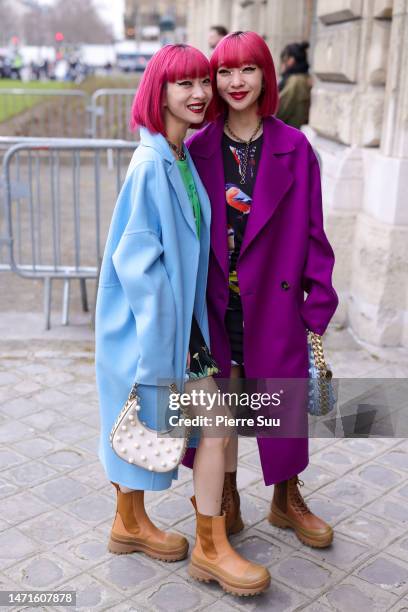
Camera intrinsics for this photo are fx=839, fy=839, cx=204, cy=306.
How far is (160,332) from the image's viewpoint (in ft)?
8.66

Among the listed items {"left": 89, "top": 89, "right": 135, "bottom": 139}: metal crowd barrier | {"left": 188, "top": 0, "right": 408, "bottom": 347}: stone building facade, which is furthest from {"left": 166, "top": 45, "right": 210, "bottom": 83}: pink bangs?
{"left": 89, "top": 89, "right": 135, "bottom": 139}: metal crowd barrier

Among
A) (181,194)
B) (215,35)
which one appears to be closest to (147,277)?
(181,194)

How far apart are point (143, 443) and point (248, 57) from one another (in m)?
1.31

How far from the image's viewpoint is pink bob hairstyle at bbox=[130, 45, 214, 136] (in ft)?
8.66

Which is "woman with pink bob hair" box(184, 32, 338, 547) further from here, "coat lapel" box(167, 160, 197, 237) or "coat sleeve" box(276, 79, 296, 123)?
"coat sleeve" box(276, 79, 296, 123)

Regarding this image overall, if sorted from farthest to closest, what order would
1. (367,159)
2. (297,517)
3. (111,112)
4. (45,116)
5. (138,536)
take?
(45,116)
(111,112)
(367,159)
(297,517)
(138,536)

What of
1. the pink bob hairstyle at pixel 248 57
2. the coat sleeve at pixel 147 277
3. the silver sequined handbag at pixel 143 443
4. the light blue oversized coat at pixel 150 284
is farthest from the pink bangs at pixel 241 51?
the silver sequined handbag at pixel 143 443

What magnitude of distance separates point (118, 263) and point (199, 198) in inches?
14.6

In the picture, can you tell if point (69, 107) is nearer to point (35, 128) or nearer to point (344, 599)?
point (35, 128)

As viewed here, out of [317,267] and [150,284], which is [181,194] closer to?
[150,284]

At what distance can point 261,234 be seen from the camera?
9.40ft

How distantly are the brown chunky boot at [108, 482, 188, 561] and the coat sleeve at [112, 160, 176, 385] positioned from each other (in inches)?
26.8

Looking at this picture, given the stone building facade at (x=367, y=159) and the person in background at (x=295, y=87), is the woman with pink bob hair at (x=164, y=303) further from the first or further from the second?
the person in background at (x=295, y=87)

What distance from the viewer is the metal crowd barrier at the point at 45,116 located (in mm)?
14727
